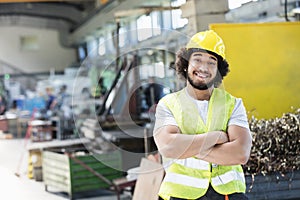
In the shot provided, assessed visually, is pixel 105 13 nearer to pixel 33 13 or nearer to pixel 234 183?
pixel 33 13

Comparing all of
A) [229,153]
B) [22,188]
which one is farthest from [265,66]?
[22,188]

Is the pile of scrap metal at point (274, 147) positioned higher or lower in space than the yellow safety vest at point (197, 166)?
lower

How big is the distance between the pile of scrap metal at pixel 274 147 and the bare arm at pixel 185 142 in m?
1.68

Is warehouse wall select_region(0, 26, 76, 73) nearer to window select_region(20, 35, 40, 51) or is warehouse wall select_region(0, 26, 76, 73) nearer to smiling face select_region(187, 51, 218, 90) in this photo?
window select_region(20, 35, 40, 51)

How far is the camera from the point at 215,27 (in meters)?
3.87

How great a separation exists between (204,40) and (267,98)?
242 cm

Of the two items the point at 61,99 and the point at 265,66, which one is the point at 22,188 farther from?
the point at 61,99

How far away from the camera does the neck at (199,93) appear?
6.10 feet

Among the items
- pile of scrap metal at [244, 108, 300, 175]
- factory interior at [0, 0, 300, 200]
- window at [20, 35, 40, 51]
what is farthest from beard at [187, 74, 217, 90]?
window at [20, 35, 40, 51]

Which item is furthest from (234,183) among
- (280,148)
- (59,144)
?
(59,144)

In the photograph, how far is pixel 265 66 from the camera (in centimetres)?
414

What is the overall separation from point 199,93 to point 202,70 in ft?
0.29

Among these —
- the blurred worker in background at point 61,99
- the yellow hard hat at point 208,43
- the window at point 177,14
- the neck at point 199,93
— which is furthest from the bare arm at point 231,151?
the blurred worker in background at point 61,99

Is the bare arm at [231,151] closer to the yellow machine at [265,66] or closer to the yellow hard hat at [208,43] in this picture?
the yellow hard hat at [208,43]
